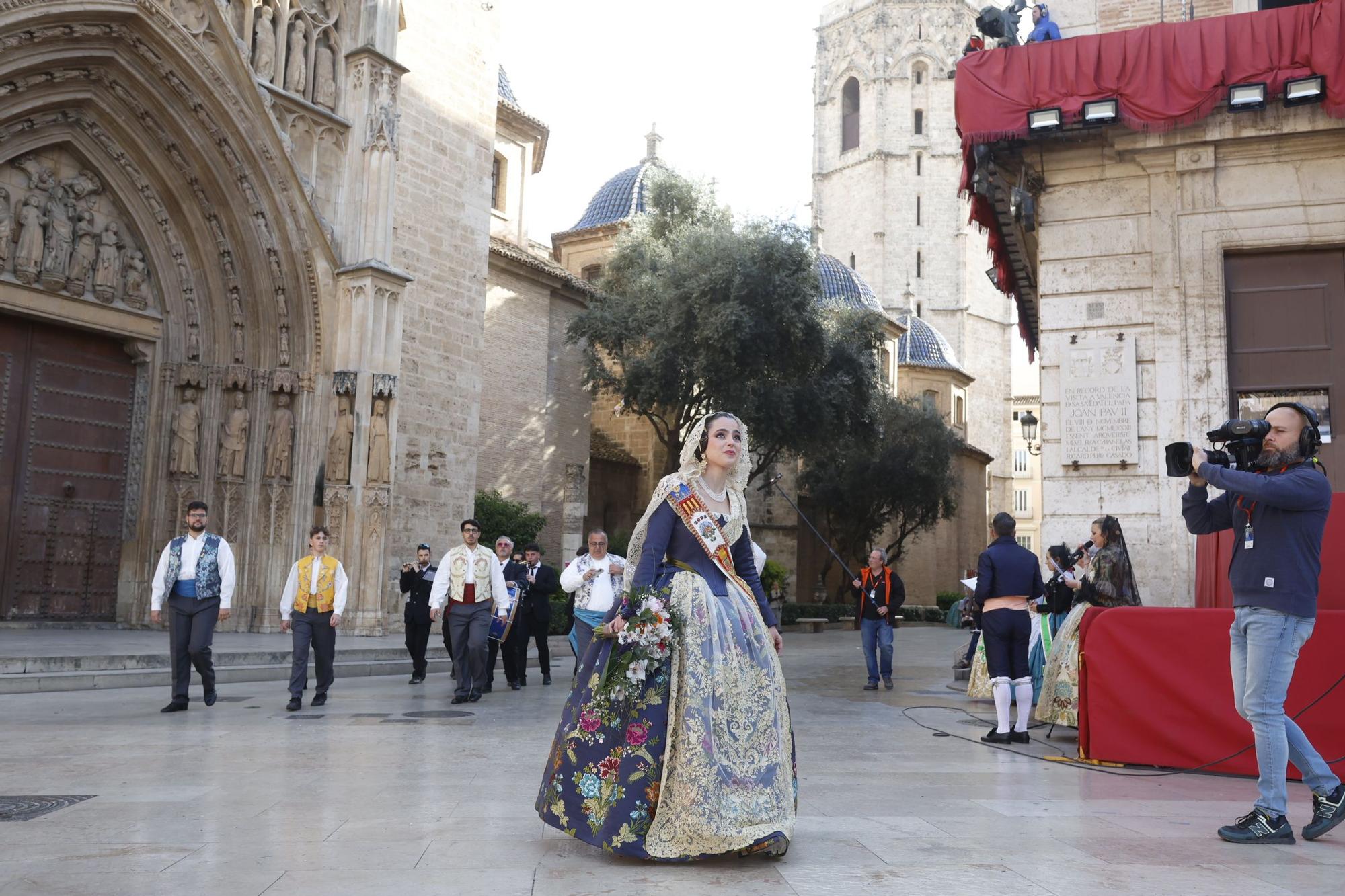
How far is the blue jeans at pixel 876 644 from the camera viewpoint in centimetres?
1339

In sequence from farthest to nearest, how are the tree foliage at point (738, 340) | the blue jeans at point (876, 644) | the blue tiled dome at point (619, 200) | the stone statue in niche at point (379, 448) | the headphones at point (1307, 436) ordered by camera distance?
the blue tiled dome at point (619, 200), the tree foliage at point (738, 340), the stone statue in niche at point (379, 448), the blue jeans at point (876, 644), the headphones at point (1307, 436)

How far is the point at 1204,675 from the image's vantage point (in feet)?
23.1

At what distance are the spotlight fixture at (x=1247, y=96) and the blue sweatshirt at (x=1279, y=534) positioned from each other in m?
7.23

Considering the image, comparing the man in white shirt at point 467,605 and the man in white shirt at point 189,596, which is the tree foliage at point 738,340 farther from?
the man in white shirt at point 189,596

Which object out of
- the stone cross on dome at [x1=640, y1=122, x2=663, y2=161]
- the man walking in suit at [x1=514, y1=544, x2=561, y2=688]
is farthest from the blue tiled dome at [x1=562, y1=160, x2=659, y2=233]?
the man walking in suit at [x1=514, y1=544, x2=561, y2=688]

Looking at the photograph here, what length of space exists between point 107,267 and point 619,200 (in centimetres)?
2487

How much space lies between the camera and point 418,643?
12.8 metres

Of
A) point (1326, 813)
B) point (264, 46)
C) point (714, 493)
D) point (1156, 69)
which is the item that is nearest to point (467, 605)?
point (714, 493)

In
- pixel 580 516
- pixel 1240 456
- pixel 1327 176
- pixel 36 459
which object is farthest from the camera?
pixel 580 516

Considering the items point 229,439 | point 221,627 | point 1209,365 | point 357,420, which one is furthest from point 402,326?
point 1209,365

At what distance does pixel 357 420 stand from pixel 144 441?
3.09 meters

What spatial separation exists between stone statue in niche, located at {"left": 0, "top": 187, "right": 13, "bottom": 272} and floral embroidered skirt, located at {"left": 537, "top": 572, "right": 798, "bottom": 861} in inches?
535

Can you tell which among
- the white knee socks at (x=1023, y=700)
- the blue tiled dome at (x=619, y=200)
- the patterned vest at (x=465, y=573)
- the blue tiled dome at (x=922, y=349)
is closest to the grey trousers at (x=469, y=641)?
the patterned vest at (x=465, y=573)

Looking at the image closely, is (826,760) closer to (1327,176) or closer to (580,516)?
(1327,176)
